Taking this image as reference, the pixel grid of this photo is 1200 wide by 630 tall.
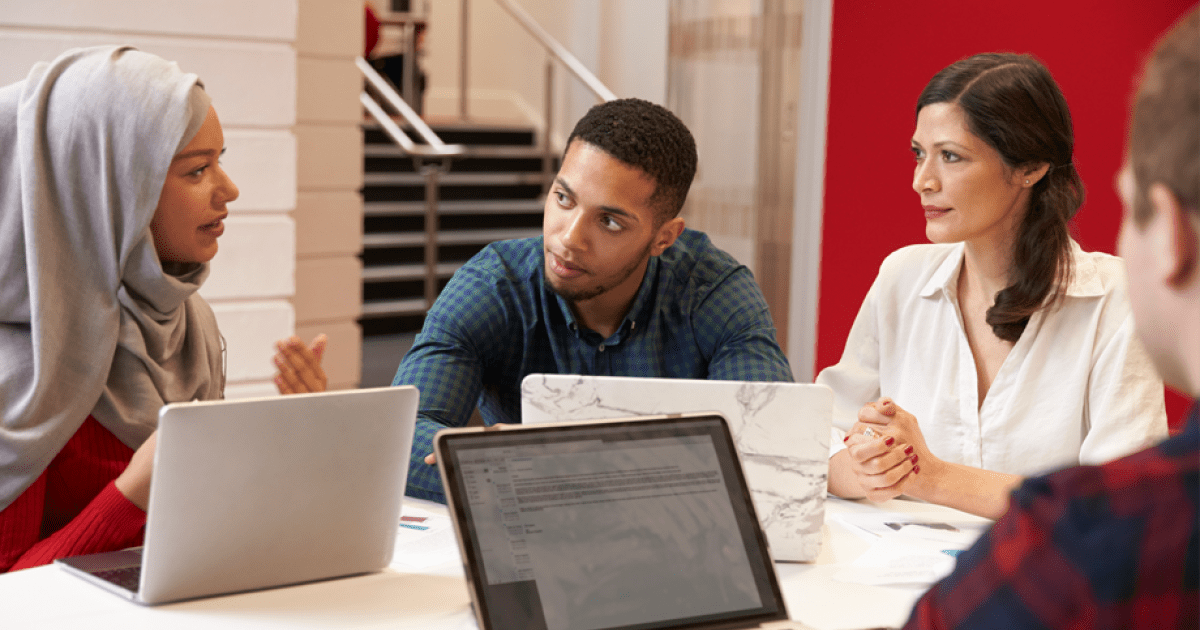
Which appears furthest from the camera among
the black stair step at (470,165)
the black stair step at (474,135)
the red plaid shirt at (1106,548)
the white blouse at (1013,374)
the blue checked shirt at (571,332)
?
the black stair step at (474,135)

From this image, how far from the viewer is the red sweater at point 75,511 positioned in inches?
54.2

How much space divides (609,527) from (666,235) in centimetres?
94

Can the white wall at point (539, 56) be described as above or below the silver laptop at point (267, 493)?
above

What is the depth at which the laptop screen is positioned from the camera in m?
0.98

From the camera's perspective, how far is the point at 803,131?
15.1 ft

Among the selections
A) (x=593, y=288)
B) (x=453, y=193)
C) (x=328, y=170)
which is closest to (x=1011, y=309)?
(x=593, y=288)

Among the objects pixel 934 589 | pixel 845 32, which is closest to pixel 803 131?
pixel 845 32

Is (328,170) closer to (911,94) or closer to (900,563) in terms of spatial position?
(911,94)

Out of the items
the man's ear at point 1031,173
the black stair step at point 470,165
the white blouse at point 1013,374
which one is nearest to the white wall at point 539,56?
the black stair step at point 470,165

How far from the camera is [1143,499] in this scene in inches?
20.2

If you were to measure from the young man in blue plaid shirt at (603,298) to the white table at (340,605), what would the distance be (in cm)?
50

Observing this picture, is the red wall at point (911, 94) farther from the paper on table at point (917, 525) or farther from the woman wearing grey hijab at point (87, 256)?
the woman wearing grey hijab at point (87, 256)

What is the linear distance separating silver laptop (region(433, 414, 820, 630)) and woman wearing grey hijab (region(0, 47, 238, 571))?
0.73m

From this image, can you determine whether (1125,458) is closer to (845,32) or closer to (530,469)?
(530,469)
